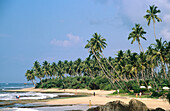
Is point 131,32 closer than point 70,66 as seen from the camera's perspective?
Yes

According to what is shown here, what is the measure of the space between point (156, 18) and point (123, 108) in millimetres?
45268

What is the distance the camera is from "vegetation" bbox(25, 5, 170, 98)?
54000 mm

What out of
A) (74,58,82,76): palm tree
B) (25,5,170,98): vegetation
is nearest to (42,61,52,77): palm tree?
(25,5,170,98): vegetation

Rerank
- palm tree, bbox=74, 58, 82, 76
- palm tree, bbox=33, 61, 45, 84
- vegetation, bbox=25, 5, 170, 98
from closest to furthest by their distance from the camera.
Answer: vegetation, bbox=25, 5, 170, 98 < palm tree, bbox=74, 58, 82, 76 < palm tree, bbox=33, 61, 45, 84

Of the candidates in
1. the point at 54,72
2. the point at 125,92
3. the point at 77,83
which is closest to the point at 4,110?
the point at 125,92

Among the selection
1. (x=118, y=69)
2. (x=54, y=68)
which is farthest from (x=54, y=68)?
(x=118, y=69)

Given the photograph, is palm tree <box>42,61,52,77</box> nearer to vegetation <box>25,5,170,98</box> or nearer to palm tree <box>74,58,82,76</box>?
vegetation <box>25,5,170,98</box>

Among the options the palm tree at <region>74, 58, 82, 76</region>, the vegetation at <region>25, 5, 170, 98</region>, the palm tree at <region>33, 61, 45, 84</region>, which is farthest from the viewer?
the palm tree at <region>33, 61, 45, 84</region>

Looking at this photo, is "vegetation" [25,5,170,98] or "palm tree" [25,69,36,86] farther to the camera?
"palm tree" [25,69,36,86]

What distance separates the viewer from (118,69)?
302 feet

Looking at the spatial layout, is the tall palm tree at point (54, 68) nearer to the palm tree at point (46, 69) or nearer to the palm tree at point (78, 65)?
the palm tree at point (46, 69)

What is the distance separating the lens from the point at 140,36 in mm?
55969

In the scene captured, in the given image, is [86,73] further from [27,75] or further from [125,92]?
[125,92]

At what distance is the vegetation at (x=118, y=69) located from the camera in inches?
2126
